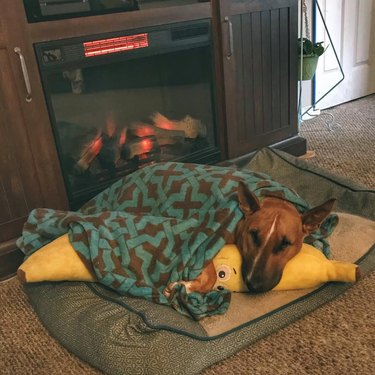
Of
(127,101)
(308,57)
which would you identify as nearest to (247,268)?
(127,101)

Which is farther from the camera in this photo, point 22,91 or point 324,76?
point 324,76

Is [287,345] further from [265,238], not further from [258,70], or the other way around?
[258,70]

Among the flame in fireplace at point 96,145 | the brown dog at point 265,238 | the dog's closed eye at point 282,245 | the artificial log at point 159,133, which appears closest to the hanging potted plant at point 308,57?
the artificial log at point 159,133

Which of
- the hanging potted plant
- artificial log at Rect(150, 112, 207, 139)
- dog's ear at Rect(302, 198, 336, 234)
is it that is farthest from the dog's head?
the hanging potted plant

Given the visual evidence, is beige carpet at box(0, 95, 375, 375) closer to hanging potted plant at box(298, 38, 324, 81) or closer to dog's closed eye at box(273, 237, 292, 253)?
dog's closed eye at box(273, 237, 292, 253)

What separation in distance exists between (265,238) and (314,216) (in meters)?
0.17

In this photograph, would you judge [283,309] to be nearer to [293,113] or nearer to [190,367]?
[190,367]

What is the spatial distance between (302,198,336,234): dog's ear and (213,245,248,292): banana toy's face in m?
0.21

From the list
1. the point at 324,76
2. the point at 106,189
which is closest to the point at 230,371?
the point at 106,189

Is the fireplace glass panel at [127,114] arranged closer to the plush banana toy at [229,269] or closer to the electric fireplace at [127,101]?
the electric fireplace at [127,101]

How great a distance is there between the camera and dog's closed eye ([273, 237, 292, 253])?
133 centimetres

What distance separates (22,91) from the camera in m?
1.56

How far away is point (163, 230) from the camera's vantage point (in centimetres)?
145

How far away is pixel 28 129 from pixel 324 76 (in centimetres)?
213
